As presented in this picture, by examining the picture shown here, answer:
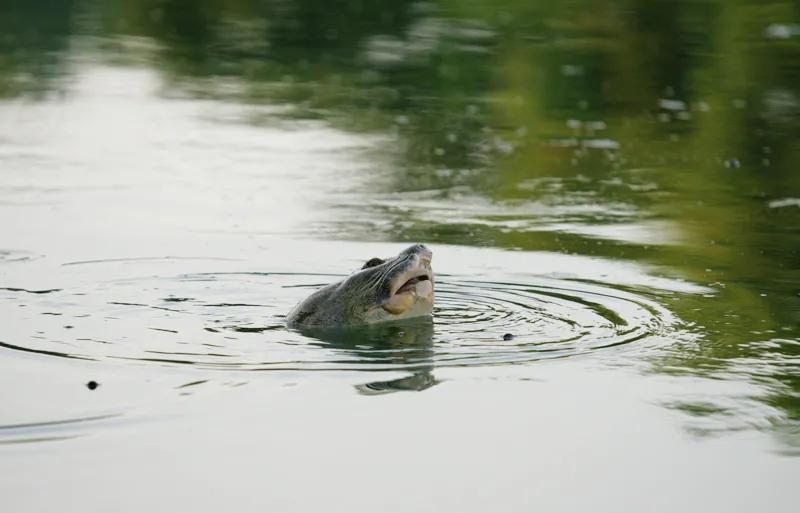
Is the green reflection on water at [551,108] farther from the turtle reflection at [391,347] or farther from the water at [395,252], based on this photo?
the turtle reflection at [391,347]

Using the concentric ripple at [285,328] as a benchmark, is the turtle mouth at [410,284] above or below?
above

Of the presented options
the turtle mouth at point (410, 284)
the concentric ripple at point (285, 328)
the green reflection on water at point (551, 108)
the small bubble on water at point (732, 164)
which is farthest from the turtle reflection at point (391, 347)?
the small bubble on water at point (732, 164)

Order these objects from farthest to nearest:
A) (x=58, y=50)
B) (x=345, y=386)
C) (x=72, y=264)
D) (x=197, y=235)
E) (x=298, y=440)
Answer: (x=58, y=50) → (x=197, y=235) → (x=72, y=264) → (x=345, y=386) → (x=298, y=440)

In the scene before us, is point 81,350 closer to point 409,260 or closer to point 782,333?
point 409,260

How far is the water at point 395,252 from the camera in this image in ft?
22.7

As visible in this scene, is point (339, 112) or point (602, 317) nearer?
point (602, 317)

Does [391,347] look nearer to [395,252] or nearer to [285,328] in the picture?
[285,328]

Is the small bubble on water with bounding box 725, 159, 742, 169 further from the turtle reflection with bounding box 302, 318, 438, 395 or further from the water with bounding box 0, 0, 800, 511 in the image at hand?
the turtle reflection with bounding box 302, 318, 438, 395

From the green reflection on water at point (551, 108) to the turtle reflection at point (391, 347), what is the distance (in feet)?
4.15

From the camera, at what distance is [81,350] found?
8.82m

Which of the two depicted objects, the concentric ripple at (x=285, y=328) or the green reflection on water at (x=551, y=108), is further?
the green reflection on water at (x=551, y=108)

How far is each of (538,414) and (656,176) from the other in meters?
7.73

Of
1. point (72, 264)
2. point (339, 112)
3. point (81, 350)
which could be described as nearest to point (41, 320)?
point (81, 350)

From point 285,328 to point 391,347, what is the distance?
2.69 feet
